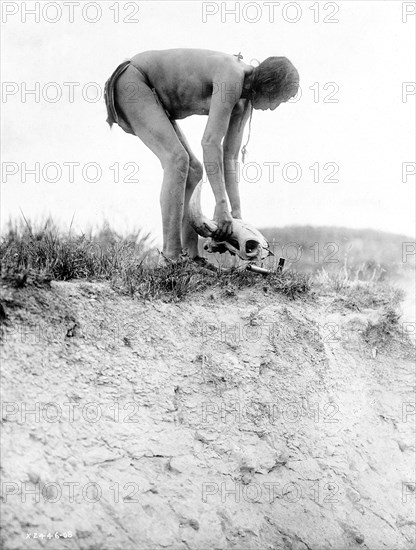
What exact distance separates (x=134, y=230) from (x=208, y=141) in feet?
6.80

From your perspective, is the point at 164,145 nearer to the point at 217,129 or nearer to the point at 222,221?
the point at 217,129

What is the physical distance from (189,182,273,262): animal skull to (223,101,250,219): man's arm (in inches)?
13.6

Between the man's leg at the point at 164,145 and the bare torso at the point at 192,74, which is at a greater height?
the bare torso at the point at 192,74

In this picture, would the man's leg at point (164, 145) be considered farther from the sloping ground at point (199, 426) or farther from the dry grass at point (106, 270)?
the sloping ground at point (199, 426)

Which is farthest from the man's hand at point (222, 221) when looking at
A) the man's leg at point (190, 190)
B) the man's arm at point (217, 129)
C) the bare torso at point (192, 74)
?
the bare torso at point (192, 74)

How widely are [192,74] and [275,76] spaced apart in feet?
2.30

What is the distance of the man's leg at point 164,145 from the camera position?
5.45 m

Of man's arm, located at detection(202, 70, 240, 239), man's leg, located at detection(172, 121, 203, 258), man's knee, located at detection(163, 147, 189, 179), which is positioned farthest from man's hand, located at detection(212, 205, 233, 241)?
man's knee, located at detection(163, 147, 189, 179)

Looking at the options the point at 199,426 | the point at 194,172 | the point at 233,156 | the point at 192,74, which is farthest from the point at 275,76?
the point at 199,426

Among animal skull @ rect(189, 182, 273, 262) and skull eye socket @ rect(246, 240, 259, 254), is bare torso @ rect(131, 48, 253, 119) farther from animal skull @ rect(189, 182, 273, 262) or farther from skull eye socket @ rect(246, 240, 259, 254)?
skull eye socket @ rect(246, 240, 259, 254)

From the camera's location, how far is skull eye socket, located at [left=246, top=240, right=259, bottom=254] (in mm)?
5621

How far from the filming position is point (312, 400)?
530 cm

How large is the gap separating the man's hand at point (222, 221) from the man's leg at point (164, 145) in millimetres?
297

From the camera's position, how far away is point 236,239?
5625 millimetres
